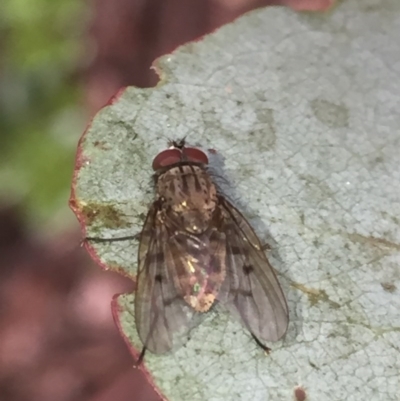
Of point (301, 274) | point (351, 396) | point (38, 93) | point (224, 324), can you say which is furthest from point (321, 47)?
point (38, 93)

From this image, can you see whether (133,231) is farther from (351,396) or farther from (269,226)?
(351,396)

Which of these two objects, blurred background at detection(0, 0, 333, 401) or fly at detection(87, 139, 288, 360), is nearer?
fly at detection(87, 139, 288, 360)

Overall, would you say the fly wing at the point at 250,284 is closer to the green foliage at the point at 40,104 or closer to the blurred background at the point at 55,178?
the blurred background at the point at 55,178

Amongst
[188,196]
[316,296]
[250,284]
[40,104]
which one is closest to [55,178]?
[40,104]

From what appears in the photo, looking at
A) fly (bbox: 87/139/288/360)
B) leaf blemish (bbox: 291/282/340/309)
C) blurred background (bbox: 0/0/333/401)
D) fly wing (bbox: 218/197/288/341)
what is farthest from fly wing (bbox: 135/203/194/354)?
blurred background (bbox: 0/0/333/401)

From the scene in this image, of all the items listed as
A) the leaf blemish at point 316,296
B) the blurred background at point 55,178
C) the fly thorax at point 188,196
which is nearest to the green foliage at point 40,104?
the blurred background at point 55,178

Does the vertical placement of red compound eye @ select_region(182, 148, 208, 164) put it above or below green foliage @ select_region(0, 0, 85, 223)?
above

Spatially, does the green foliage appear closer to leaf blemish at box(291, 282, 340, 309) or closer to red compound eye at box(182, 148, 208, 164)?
red compound eye at box(182, 148, 208, 164)

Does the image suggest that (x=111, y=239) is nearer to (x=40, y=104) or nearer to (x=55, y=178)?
(x=55, y=178)
